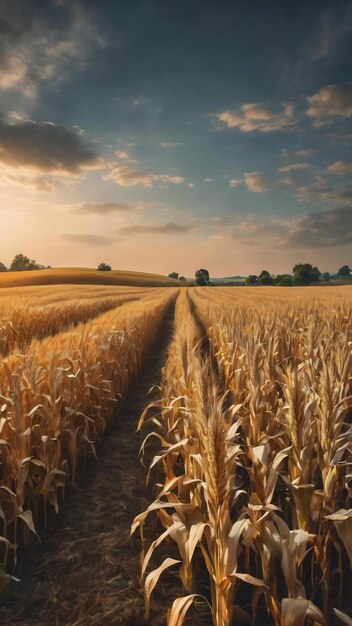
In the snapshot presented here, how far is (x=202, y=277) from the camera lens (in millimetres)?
138625

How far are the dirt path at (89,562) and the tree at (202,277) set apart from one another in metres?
133

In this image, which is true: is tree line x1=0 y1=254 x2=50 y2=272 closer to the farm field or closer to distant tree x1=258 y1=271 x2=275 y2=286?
distant tree x1=258 y1=271 x2=275 y2=286

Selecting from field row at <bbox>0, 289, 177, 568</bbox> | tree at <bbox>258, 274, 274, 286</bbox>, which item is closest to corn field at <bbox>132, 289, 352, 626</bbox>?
field row at <bbox>0, 289, 177, 568</bbox>

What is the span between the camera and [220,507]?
240cm

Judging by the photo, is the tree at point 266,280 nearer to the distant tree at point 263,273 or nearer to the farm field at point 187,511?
the distant tree at point 263,273

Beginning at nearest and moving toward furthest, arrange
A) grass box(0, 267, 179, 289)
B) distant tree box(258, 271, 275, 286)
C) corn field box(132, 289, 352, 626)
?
corn field box(132, 289, 352, 626), grass box(0, 267, 179, 289), distant tree box(258, 271, 275, 286)

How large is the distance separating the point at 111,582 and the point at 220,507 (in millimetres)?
1356

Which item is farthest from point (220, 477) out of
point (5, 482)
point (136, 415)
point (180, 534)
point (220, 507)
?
point (136, 415)

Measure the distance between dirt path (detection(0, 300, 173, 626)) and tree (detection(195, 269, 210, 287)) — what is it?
132702 mm

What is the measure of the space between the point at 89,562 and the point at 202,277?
5372 inches

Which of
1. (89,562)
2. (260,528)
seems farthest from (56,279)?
(260,528)

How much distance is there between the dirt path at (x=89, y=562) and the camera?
2799 millimetres

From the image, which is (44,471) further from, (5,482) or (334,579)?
(334,579)

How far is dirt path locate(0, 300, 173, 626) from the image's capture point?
2799 mm
